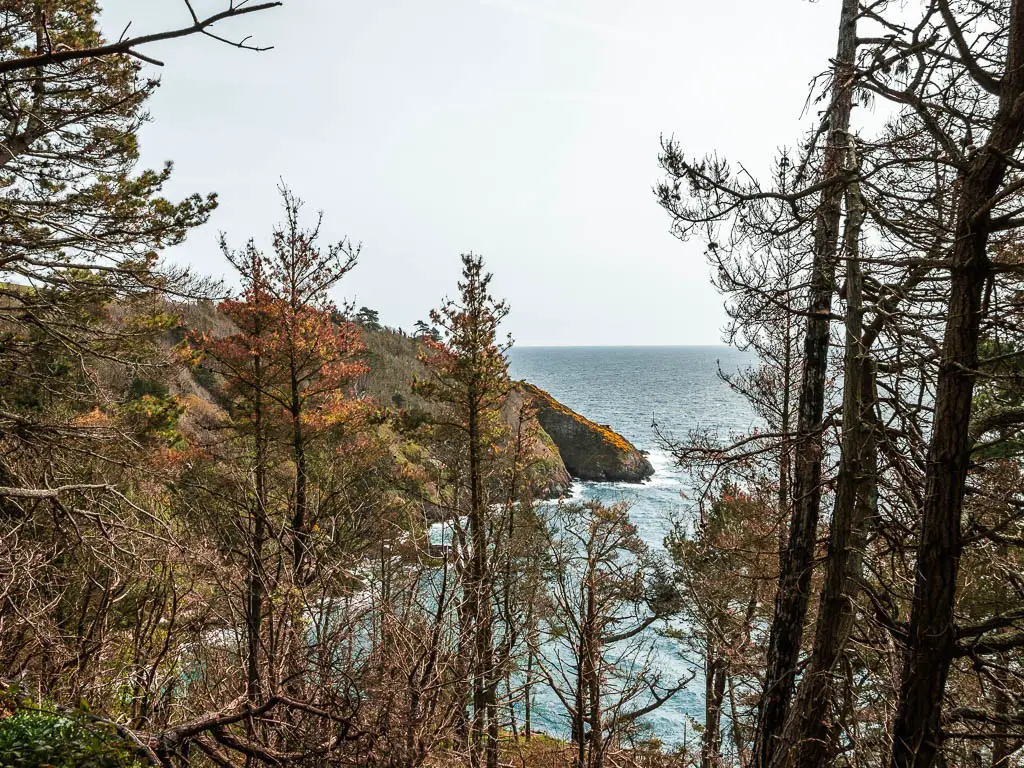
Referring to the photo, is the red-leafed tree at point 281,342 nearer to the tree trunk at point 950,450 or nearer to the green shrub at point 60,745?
the green shrub at point 60,745

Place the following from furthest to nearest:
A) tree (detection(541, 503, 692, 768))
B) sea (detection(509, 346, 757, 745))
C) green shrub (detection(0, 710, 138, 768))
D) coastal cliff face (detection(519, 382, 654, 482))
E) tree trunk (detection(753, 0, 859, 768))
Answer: coastal cliff face (detection(519, 382, 654, 482)) < sea (detection(509, 346, 757, 745)) < tree (detection(541, 503, 692, 768)) < tree trunk (detection(753, 0, 859, 768)) < green shrub (detection(0, 710, 138, 768))

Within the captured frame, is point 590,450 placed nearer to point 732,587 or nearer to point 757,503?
point 732,587

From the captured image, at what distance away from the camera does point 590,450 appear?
45438 mm

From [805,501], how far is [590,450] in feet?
129

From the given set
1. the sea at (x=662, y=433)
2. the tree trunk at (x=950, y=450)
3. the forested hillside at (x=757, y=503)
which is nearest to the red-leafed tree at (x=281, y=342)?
the forested hillside at (x=757, y=503)

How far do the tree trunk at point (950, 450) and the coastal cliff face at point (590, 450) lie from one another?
37.9 metres

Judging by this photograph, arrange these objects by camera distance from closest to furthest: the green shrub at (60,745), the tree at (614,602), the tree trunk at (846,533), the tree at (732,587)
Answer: the green shrub at (60,745)
the tree trunk at (846,533)
the tree at (732,587)
the tree at (614,602)

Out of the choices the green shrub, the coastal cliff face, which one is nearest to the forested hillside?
the green shrub

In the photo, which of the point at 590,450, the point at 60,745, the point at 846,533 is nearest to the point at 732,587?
the point at 846,533

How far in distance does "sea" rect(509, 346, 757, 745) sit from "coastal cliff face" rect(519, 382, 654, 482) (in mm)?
1544

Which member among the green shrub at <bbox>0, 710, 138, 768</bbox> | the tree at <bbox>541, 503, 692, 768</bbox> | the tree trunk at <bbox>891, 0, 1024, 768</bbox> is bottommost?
the tree at <bbox>541, 503, 692, 768</bbox>

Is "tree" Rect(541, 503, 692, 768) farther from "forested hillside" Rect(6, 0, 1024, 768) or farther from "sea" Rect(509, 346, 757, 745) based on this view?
"forested hillside" Rect(6, 0, 1024, 768)

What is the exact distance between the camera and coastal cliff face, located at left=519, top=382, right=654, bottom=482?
44.0 meters

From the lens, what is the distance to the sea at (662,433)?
18.8 m
